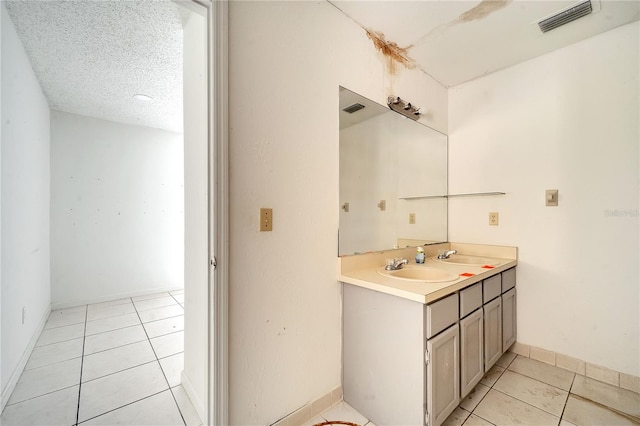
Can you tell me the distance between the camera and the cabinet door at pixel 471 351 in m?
1.50

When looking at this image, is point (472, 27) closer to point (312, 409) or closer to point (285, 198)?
point (285, 198)

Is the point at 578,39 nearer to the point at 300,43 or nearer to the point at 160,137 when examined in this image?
the point at 300,43

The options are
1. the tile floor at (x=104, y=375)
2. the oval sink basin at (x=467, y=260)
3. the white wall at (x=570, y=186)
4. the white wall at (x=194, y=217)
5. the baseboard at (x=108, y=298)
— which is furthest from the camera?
the baseboard at (x=108, y=298)

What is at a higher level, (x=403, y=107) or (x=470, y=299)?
(x=403, y=107)

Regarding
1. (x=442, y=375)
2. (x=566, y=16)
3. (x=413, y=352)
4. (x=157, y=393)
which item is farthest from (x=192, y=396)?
(x=566, y=16)

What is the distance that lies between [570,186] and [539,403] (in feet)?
4.84

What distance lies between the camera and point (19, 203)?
1.97m

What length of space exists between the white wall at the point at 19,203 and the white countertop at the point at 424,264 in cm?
211

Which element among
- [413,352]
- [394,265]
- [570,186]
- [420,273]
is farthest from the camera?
[570,186]

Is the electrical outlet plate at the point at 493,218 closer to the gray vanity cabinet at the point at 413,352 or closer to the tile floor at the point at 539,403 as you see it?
the gray vanity cabinet at the point at 413,352

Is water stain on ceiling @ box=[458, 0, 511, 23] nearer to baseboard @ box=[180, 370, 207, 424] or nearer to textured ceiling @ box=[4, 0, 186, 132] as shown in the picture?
textured ceiling @ box=[4, 0, 186, 132]

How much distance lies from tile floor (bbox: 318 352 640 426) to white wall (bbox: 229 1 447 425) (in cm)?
41

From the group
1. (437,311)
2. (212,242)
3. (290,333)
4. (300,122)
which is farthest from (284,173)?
(437,311)

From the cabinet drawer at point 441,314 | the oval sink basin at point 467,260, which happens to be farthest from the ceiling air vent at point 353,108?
the oval sink basin at point 467,260
